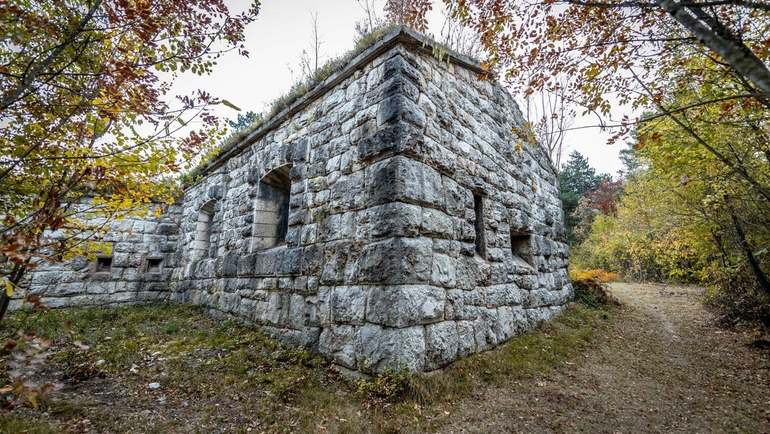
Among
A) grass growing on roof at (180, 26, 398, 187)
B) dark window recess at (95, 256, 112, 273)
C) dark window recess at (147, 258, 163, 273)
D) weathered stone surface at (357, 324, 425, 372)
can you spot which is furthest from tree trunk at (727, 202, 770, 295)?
dark window recess at (95, 256, 112, 273)

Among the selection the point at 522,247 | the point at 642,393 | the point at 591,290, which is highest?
the point at 522,247

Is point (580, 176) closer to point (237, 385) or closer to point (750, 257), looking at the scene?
point (750, 257)

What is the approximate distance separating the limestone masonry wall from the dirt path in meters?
0.66

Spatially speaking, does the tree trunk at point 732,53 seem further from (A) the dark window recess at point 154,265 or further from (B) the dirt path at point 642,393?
(A) the dark window recess at point 154,265

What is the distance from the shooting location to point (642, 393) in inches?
130

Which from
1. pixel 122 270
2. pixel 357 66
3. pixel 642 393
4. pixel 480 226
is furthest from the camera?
pixel 122 270

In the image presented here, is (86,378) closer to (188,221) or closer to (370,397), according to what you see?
(370,397)

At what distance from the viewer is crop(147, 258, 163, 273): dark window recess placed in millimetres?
7863

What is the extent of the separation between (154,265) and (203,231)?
1.89m

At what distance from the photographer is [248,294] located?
15.8ft

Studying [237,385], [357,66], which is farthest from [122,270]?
[357,66]

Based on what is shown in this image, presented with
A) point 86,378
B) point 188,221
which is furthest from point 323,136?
point 188,221

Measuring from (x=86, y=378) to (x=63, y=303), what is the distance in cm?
520

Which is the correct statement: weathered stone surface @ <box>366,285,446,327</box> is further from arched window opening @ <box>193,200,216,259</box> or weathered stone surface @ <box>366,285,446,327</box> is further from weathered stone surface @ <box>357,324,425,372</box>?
arched window opening @ <box>193,200,216,259</box>
